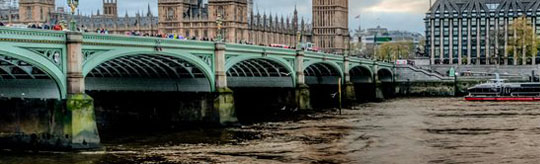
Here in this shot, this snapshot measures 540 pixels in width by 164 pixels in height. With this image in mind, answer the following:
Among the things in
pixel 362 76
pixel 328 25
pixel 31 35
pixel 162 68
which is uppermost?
pixel 328 25

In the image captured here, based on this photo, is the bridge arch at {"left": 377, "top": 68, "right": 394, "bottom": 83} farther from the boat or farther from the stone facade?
the stone facade

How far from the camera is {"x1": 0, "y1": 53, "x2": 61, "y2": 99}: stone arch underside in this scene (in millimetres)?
39616

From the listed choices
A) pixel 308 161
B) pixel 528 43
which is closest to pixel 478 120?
pixel 308 161

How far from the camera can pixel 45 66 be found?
1483 inches

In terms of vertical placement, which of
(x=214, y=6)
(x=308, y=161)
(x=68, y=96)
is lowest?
(x=308, y=161)

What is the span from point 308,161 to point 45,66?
40.4 ft

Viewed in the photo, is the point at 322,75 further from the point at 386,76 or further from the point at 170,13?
the point at 170,13

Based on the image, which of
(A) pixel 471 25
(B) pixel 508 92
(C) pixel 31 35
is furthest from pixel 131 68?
(A) pixel 471 25

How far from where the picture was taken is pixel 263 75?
72875 millimetres

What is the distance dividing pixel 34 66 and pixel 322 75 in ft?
180

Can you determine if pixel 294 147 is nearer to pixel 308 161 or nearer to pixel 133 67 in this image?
pixel 308 161

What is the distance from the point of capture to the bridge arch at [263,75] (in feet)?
227

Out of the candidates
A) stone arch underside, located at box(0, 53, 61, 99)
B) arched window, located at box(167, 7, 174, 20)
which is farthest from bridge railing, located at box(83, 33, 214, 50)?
arched window, located at box(167, 7, 174, 20)

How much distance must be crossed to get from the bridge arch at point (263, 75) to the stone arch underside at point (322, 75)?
14532 millimetres
